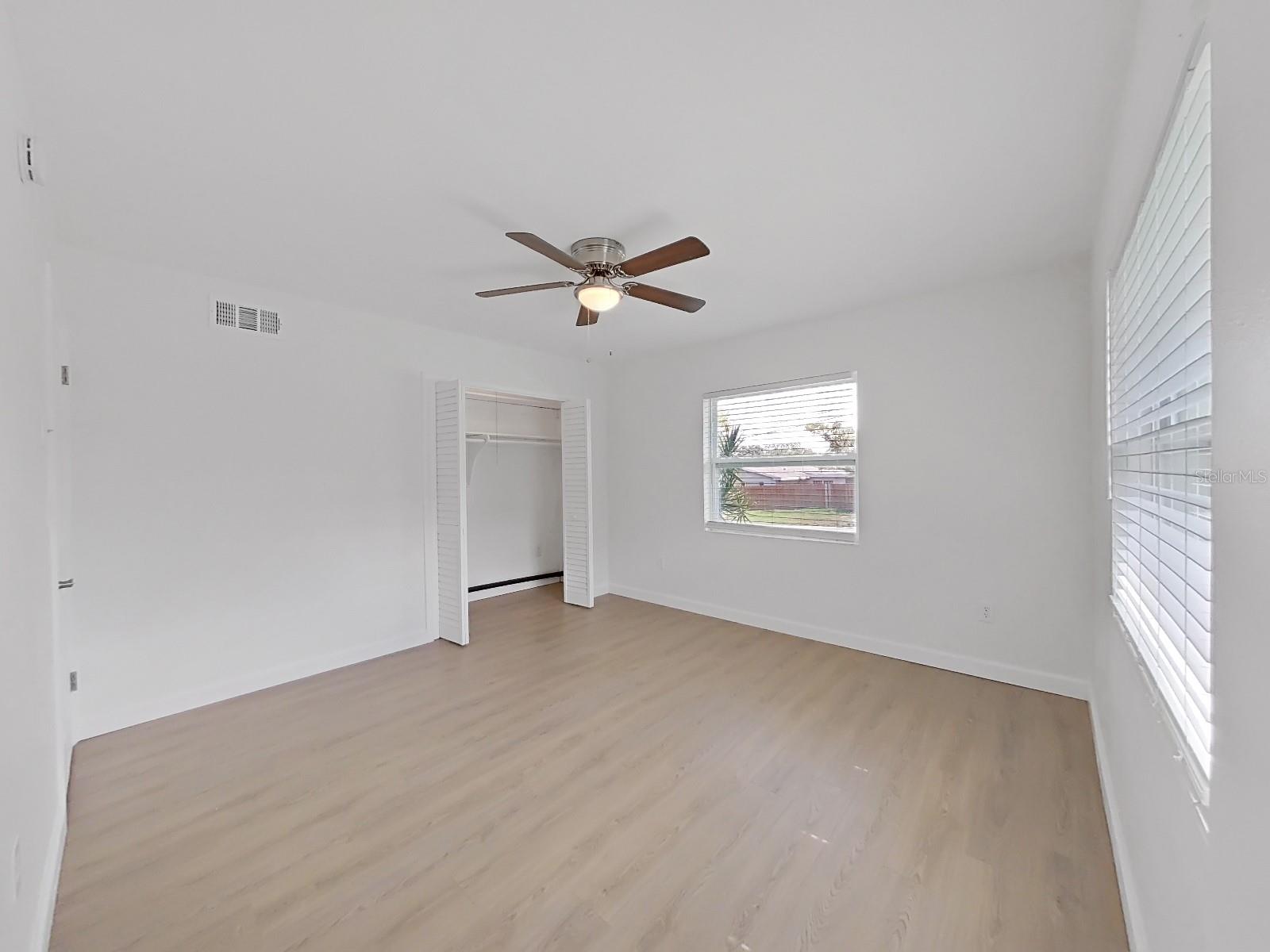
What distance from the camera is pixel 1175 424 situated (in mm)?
1149

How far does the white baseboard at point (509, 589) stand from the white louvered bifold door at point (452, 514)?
98cm

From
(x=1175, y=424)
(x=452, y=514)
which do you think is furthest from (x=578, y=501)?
(x=1175, y=424)

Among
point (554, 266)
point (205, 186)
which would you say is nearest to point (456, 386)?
point (554, 266)

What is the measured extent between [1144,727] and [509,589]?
198 inches

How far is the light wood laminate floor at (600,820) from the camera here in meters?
1.53

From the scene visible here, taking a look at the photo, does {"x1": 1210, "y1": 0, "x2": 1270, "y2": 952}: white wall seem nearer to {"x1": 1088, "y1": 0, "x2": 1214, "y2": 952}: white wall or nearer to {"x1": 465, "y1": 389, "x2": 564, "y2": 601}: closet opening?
{"x1": 1088, "y1": 0, "x2": 1214, "y2": 952}: white wall

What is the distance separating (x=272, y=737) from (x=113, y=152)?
258 cm

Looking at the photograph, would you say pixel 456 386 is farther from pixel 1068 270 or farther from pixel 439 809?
pixel 1068 270

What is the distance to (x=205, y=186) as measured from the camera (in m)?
2.10

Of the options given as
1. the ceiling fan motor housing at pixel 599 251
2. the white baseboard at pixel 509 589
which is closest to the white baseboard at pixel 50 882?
the ceiling fan motor housing at pixel 599 251

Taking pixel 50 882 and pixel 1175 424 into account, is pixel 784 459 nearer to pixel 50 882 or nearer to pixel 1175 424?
pixel 1175 424

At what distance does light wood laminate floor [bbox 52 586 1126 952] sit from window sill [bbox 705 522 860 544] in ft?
3.22

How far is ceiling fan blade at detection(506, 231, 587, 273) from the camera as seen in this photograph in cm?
206

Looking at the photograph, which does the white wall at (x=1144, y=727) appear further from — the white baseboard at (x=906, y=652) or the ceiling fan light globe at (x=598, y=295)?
the ceiling fan light globe at (x=598, y=295)
